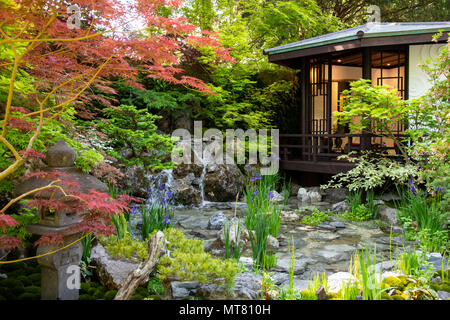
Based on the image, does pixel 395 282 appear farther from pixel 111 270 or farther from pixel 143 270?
pixel 111 270

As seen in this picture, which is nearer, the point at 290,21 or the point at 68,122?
the point at 68,122

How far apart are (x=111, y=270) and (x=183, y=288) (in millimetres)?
703

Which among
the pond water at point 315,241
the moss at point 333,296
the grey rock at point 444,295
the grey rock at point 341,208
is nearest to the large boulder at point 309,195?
the grey rock at point 341,208

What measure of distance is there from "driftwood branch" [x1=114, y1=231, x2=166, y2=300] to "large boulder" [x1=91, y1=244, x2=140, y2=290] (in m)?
0.24

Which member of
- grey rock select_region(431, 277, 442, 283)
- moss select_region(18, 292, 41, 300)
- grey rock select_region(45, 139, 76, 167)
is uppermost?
grey rock select_region(45, 139, 76, 167)

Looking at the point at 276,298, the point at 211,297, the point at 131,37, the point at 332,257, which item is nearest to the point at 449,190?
the point at 332,257

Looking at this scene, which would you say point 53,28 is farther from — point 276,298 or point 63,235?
point 276,298

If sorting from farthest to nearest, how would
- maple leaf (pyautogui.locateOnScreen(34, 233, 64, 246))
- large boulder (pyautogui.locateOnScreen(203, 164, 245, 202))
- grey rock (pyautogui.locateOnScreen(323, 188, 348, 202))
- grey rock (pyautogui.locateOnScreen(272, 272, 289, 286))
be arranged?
grey rock (pyautogui.locateOnScreen(323, 188, 348, 202)) < large boulder (pyautogui.locateOnScreen(203, 164, 245, 202)) < grey rock (pyautogui.locateOnScreen(272, 272, 289, 286)) < maple leaf (pyautogui.locateOnScreen(34, 233, 64, 246))

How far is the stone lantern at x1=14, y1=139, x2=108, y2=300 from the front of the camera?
266 cm

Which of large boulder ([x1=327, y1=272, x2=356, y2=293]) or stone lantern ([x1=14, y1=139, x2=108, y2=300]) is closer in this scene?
stone lantern ([x1=14, y1=139, x2=108, y2=300])

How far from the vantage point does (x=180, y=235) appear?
13.3ft

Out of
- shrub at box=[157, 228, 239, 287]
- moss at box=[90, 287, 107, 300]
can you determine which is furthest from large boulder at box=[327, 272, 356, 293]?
moss at box=[90, 287, 107, 300]

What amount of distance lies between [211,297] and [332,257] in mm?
2181

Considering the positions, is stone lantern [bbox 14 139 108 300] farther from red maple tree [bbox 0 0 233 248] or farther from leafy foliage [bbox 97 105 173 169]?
leafy foliage [bbox 97 105 173 169]
